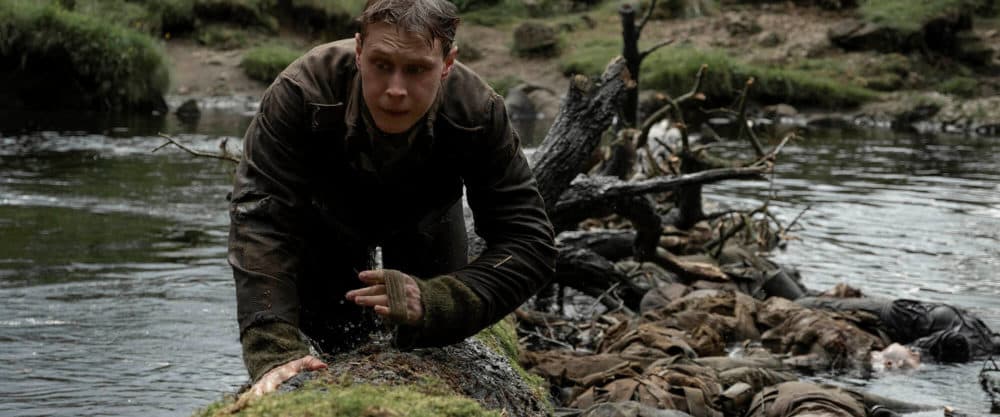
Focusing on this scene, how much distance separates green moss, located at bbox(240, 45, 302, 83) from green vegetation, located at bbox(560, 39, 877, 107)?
698 centimetres

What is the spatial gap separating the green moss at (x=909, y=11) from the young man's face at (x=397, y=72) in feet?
104

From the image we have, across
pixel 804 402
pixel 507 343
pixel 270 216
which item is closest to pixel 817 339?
pixel 804 402

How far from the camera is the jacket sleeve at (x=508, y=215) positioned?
3.96 meters

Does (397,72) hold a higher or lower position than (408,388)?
higher

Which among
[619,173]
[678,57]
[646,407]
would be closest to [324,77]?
[646,407]

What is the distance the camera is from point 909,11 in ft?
113

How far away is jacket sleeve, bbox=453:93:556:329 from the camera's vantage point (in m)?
3.96

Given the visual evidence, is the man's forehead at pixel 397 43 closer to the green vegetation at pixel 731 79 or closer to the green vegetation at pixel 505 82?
the green vegetation at pixel 731 79

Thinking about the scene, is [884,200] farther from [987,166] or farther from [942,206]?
[987,166]

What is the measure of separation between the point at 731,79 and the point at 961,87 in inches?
233

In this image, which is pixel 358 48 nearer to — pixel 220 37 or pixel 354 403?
pixel 354 403

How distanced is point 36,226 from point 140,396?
5661mm

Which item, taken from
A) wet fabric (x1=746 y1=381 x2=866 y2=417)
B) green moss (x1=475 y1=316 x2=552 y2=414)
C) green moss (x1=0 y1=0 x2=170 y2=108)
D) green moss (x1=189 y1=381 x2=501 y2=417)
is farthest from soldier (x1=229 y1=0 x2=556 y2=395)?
green moss (x1=0 y1=0 x2=170 y2=108)

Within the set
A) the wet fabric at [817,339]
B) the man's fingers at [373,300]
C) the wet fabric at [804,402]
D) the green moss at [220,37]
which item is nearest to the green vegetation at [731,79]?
the green moss at [220,37]
